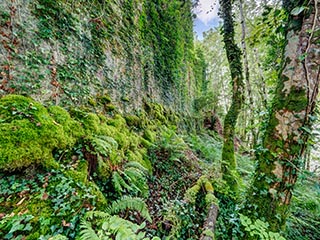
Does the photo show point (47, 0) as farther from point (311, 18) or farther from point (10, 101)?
point (311, 18)

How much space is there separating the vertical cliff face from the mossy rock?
500mm

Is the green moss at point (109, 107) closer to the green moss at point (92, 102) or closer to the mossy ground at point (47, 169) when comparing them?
the green moss at point (92, 102)

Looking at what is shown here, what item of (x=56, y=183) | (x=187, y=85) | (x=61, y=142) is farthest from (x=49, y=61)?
(x=187, y=85)

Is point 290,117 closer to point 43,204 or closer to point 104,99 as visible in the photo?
point 43,204

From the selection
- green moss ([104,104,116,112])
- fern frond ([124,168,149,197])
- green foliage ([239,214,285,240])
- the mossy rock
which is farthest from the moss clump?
green foliage ([239,214,285,240])

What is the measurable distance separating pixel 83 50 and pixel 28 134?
2438 millimetres

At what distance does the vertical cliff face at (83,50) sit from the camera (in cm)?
271

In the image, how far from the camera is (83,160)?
95.0 inches

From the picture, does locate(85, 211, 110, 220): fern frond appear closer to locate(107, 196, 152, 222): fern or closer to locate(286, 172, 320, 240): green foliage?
locate(107, 196, 152, 222): fern

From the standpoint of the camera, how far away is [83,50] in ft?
12.5

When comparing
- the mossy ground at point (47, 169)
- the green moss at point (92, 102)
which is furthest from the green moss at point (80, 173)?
the green moss at point (92, 102)

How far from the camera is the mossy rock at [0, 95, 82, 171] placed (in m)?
1.83

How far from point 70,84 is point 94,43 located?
52.4 inches

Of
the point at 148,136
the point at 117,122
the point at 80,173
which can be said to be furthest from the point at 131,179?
the point at 148,136
